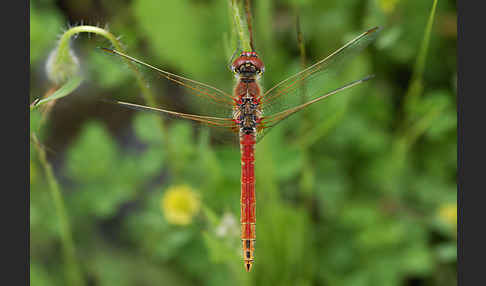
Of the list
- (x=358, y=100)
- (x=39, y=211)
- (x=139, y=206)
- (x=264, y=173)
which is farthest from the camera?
(x=139, y=206)

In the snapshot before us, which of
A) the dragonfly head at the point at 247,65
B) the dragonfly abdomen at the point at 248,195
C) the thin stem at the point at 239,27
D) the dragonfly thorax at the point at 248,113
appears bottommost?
the dragonfly abdomen at the point at 248,195

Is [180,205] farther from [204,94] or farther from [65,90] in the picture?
[65,90]

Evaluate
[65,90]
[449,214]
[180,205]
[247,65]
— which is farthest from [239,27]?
[449,214]

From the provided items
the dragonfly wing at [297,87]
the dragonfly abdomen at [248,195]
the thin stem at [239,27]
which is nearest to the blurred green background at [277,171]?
the dragonfly abdomen at [248,195]

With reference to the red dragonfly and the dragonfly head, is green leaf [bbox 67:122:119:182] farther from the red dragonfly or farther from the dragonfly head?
the dragonfly head

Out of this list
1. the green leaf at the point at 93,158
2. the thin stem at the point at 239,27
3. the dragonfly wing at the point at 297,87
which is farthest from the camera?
the green leaf at the point at 93,158

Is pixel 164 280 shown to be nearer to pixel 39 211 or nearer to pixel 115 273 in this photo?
pixel 115 273

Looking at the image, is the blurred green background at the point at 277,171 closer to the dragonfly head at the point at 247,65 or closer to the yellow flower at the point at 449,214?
A: the yellow flower at the point at 449,214

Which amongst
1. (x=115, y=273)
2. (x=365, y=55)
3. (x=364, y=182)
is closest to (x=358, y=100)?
(x=365, y=55)
